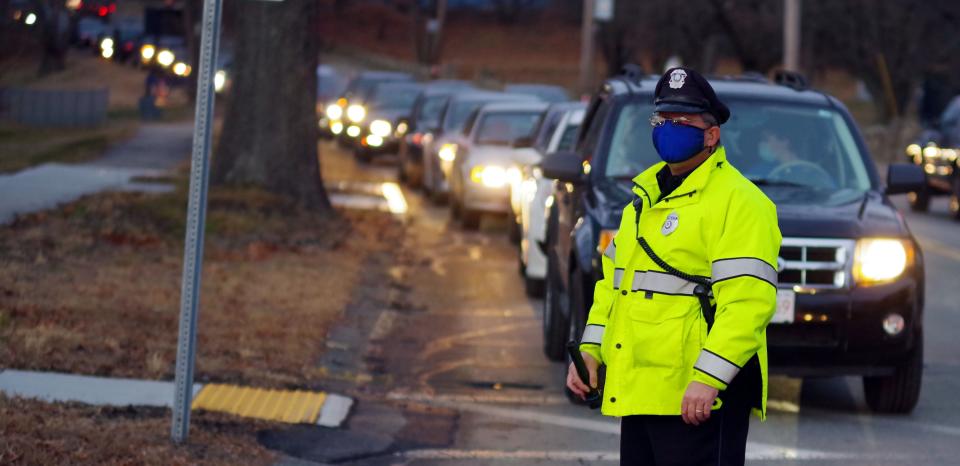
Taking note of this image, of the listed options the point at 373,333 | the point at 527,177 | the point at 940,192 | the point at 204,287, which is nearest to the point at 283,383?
the point at 373,333

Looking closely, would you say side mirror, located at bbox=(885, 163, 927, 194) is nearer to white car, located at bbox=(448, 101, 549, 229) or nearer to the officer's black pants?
the officer's black pants

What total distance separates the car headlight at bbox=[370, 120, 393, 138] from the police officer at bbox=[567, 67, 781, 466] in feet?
96.3

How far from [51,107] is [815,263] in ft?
111

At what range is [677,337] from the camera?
493 centimetres

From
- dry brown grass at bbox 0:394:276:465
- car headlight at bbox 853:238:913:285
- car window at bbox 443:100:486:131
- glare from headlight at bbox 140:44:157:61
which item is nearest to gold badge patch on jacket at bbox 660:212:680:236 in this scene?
dry brown grass at bbox 0:394:276:465

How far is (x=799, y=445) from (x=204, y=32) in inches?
140

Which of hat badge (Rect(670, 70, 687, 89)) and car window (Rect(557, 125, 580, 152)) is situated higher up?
hat badge (Rect(670, 70, 687, 89))

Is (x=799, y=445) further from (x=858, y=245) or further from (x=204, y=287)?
(x=204, y=287)

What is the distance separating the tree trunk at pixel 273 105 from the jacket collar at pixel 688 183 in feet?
48.2

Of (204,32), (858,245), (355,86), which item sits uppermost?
(204,32)

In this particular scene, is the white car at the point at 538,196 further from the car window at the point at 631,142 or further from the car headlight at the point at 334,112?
the car headlight at the point at 334,112

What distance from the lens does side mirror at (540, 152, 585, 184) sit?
10203mm

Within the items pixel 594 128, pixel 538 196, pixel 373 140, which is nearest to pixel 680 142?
pixel 594 128

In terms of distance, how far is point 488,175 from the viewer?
20.9m
